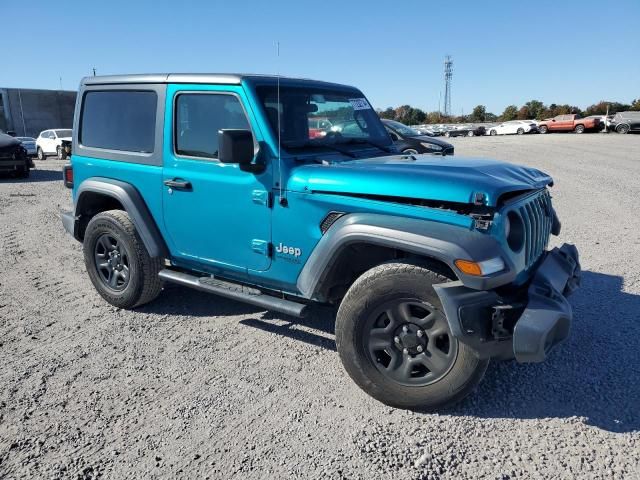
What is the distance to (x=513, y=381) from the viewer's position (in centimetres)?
340

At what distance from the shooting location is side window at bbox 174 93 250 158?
3.76 meters

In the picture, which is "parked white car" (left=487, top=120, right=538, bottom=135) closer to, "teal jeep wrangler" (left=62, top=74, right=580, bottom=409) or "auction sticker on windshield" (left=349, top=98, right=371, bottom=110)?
"auction sticker on windshield" (left=349, top=98, right=371, bottom=110)

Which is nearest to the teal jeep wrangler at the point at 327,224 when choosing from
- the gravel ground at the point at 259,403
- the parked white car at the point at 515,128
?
the gravel ground at the point at 259,403

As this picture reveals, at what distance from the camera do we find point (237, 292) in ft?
12.6

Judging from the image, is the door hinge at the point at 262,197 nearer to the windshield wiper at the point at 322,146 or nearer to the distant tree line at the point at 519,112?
the windshield wiper at the point at 322,146

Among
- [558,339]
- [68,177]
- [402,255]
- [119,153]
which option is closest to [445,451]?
[558,339]

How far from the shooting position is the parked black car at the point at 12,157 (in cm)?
1412

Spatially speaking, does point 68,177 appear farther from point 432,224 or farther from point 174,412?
point 432,224

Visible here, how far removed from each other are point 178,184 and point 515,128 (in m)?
40.1

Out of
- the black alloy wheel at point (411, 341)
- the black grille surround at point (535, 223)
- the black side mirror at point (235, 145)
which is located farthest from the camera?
the black side mirror at point (235, 145)

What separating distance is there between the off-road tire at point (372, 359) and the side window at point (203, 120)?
152cm

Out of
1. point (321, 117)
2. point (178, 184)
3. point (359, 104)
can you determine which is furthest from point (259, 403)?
point (359, 104)

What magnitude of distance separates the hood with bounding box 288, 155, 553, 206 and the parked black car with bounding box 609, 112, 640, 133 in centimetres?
3390

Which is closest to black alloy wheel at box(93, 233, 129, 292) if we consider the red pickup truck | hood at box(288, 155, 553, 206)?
hood at box(288, 155, 553, 206)
